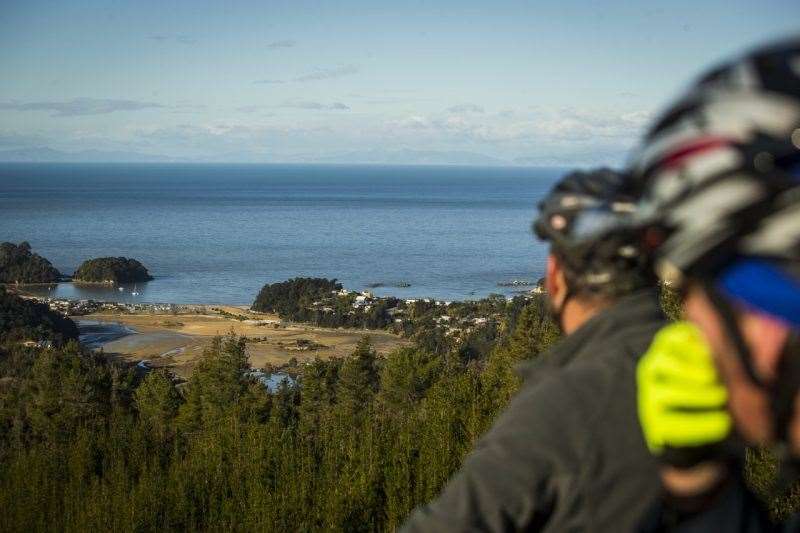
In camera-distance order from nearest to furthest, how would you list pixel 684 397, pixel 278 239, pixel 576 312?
pixel 684 397 → pixel 576 312 → pixel 278 239

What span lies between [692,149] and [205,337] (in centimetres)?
3487

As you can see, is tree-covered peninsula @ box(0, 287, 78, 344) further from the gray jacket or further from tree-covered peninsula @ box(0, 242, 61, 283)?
the gray jacket

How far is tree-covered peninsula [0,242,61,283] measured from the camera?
174 ft

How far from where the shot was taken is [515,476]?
129 centimetres

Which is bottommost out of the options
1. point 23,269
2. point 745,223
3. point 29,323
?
point 23,269

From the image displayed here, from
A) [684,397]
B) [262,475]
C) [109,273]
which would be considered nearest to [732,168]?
[684,397]

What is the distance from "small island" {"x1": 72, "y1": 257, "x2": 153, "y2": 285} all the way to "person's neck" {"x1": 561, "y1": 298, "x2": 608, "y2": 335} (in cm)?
5783

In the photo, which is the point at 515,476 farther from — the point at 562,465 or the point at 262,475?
the point at 262,475

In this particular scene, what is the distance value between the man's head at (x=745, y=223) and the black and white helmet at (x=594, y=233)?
60 centimetres

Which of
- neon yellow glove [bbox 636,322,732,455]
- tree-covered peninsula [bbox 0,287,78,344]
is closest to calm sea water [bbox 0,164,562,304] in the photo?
tree-covered peninsula [bbox 0,287,78,344]

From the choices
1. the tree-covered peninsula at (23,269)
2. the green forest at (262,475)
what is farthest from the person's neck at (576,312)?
the tree-covered peninsula at (23,269)

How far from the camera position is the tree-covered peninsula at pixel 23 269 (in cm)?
5294

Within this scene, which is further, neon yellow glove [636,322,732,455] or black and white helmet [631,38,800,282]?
neon yellow glove [636,322,732,455]

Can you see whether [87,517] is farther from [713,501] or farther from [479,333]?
[479,333]
